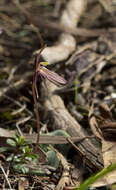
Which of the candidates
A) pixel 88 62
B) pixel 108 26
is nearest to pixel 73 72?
pixel 88 62

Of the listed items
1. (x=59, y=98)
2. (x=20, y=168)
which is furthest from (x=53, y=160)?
(x=59, y=98)

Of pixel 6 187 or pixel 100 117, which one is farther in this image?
pixel 100 117

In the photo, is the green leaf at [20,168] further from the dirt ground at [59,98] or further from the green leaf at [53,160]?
the green leaf at [53,160]

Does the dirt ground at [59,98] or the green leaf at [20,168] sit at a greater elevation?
the dirt ground at [59,98]

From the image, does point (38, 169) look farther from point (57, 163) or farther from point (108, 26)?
point (108, 26)

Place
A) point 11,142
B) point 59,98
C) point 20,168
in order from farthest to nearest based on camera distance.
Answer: point 59,98 < point 11,142 < point 20,168

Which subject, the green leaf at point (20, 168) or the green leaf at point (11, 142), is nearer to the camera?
the green leaf at point (20, 168)

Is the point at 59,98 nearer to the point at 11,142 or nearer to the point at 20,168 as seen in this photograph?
the point at 11,142

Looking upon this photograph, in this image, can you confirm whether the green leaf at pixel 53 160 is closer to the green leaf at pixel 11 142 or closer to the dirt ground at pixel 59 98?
the dirt ground at pixel 59 98

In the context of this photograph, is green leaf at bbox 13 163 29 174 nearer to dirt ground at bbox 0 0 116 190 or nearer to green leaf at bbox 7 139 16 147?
dirt ground at bbox 0 0 116 190

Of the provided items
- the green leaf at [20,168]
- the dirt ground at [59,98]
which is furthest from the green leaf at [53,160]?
the green leaf at [20,168]

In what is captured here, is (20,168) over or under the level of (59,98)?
under
